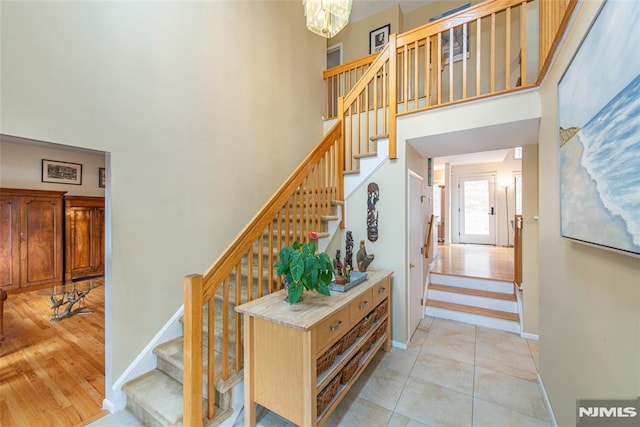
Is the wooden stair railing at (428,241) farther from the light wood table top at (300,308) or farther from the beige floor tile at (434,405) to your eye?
the light wood table top at (300,308)

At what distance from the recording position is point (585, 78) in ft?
3.79

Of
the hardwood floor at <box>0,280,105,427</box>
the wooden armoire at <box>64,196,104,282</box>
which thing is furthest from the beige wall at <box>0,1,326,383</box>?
the wooden armoire at <box>64,196,104,282</box>

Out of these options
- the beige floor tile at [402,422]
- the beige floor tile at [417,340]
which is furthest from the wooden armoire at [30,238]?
the beige floor tile at [417,340]

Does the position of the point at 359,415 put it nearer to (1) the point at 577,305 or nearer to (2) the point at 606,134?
(1) the point at 577,305

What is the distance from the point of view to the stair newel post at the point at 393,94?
9.29 ft

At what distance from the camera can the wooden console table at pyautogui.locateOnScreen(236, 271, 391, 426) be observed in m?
1.53

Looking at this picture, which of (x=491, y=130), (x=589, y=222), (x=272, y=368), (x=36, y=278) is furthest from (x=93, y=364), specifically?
(x=491, y=130)

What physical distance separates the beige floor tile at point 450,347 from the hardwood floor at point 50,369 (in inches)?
121

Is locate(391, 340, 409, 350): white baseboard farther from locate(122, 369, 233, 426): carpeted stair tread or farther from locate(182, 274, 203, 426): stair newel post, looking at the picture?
locate(182, 274, 203, 426): stair newel post

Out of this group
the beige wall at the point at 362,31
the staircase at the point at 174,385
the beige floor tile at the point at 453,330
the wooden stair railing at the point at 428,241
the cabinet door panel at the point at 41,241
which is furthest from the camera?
the beige wall at the point at 362,31

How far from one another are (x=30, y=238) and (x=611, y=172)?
7.28 metres

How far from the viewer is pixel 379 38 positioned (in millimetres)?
5047

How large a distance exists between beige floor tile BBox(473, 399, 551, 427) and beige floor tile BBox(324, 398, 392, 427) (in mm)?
644

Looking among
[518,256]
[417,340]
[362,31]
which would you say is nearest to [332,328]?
[417,340]
